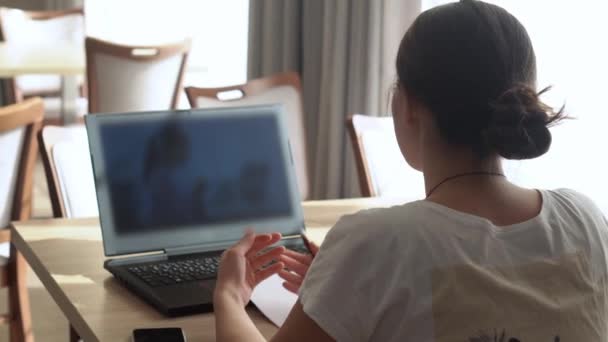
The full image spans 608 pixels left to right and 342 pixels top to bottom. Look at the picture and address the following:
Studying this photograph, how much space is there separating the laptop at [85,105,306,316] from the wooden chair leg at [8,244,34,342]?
0.79 m

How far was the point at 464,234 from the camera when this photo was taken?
3.72 feet

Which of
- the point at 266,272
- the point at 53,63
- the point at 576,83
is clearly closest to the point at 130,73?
the point at 53,63

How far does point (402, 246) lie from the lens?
111cm

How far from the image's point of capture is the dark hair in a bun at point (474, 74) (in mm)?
1141

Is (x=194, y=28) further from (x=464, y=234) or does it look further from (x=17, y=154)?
(x=464, y=234)

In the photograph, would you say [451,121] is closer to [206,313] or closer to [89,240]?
[206,313]

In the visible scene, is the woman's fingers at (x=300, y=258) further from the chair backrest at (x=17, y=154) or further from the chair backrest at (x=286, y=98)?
the chair backrest at (x=286, y=98)

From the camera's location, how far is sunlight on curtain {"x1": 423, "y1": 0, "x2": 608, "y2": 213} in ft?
8.98

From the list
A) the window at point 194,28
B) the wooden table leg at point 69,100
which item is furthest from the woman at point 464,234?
the window at point 194,28

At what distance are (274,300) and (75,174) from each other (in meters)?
0.85

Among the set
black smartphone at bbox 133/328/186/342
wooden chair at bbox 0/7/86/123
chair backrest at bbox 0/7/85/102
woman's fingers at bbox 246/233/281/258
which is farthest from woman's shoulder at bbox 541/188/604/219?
chair backrest at bbox 0/7/85/102

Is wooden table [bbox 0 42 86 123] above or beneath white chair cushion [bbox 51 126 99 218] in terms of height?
beneath

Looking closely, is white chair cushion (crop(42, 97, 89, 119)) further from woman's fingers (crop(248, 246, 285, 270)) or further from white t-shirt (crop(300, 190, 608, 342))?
white t-shirt (crop(300, 190, 608, 342))

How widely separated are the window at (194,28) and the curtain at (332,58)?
4.10ft
